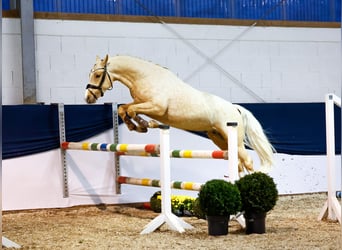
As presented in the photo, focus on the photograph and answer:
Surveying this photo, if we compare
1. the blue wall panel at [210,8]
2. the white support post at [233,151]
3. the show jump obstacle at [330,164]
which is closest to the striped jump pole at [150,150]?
the white support post at [233,151]

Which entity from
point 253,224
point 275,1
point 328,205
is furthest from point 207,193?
point 275,1

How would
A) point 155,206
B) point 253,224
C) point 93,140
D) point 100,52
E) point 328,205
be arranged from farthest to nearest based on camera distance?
point 100,52 < point 93,140 < point 155,206 < point 328,205 < point 253,224

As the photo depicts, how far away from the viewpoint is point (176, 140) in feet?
19.2

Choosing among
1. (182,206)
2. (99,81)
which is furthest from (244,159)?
(99,81)

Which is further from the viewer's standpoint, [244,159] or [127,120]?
[244,159]

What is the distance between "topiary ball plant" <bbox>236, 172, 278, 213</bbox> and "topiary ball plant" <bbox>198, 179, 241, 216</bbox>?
77 mm

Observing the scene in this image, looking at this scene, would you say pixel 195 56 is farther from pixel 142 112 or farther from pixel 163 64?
pixel 142 112

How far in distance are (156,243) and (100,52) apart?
3060 mm

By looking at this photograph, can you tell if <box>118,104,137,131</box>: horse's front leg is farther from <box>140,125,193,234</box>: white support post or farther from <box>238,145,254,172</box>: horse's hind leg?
<box>238,145,254,172</box>: horse's hind leg

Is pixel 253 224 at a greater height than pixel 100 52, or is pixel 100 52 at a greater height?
pixel 100 52

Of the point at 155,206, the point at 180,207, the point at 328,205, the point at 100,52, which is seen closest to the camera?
the point at 328,205

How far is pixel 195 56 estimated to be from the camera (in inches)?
250

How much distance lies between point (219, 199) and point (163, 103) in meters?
1.32

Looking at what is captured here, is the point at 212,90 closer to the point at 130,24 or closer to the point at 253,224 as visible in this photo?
the point at 130,24
